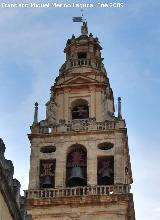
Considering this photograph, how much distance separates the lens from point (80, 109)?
4222 cm

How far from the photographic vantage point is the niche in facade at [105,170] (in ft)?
124

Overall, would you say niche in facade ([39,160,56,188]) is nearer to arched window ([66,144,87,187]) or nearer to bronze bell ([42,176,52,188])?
bronze bell ([42,176,52,188])

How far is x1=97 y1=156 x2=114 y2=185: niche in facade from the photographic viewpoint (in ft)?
124

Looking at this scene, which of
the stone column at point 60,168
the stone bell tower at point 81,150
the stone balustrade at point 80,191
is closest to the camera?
the stone bell tower at point 81,150

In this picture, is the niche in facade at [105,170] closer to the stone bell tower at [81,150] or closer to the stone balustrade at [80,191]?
the stone bell tower at [81,150]

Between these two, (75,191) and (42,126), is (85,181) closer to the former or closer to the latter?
(75,191)

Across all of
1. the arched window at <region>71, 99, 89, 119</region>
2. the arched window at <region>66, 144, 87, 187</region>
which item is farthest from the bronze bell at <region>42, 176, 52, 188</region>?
the arched window at <region>71, 99, 89, 119</region>

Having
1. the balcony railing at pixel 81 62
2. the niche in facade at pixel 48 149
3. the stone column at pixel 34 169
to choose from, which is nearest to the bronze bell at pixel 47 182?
the stone column at pixel 34 169

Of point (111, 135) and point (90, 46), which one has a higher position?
point (90, 46)

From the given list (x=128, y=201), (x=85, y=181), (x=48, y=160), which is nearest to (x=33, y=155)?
(x=48, y=160)

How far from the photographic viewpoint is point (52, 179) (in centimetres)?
3831

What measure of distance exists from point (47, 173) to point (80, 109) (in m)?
5.21

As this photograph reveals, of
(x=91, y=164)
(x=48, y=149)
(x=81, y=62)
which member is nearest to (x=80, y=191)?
(x=91, y=164)

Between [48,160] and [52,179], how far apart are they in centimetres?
118
